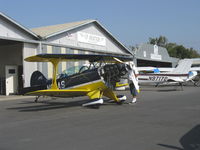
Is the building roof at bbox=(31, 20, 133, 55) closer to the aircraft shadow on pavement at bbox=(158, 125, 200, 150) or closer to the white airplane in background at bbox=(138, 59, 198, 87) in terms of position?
the white airplane in background at bbox=(138, 59, 198, 87)

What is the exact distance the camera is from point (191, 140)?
559 centimetres

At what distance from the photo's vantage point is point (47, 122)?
8.32 m

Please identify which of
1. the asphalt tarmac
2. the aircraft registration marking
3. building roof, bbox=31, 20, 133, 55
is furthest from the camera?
the aircraft registration marking

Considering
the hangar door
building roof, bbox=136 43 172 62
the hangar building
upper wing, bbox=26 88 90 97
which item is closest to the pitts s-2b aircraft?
upper wing, bbox=26 88 90 97

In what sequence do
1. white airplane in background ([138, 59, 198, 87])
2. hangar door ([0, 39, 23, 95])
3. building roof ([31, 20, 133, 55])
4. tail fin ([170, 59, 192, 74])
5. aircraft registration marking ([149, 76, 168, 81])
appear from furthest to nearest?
tail fin ([170, 59, 192, 74]) → aircraft registration marking ([149, 76, 168, 81]) → white airplane in background ([138, 59, 198, 87]) → hangar door ([0, 39, 23, 95]) → building roof ([31, 20, 133, 55])

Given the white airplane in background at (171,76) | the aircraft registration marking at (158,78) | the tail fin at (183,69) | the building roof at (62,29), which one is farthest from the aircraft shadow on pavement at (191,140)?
the tail fin at (183,69)

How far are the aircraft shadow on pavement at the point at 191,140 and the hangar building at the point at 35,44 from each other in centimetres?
1455

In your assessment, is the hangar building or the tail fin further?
the tail fin

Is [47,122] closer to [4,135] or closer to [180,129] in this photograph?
[4,135]

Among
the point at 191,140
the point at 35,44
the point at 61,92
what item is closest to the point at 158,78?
the point at 35,44

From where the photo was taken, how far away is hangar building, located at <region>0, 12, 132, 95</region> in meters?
19.0

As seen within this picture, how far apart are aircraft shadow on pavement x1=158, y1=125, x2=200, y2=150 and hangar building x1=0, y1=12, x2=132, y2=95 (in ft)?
47.7

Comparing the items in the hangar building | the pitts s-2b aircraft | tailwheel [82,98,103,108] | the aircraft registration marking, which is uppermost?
the hangar building

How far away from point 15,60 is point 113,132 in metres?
18.4
